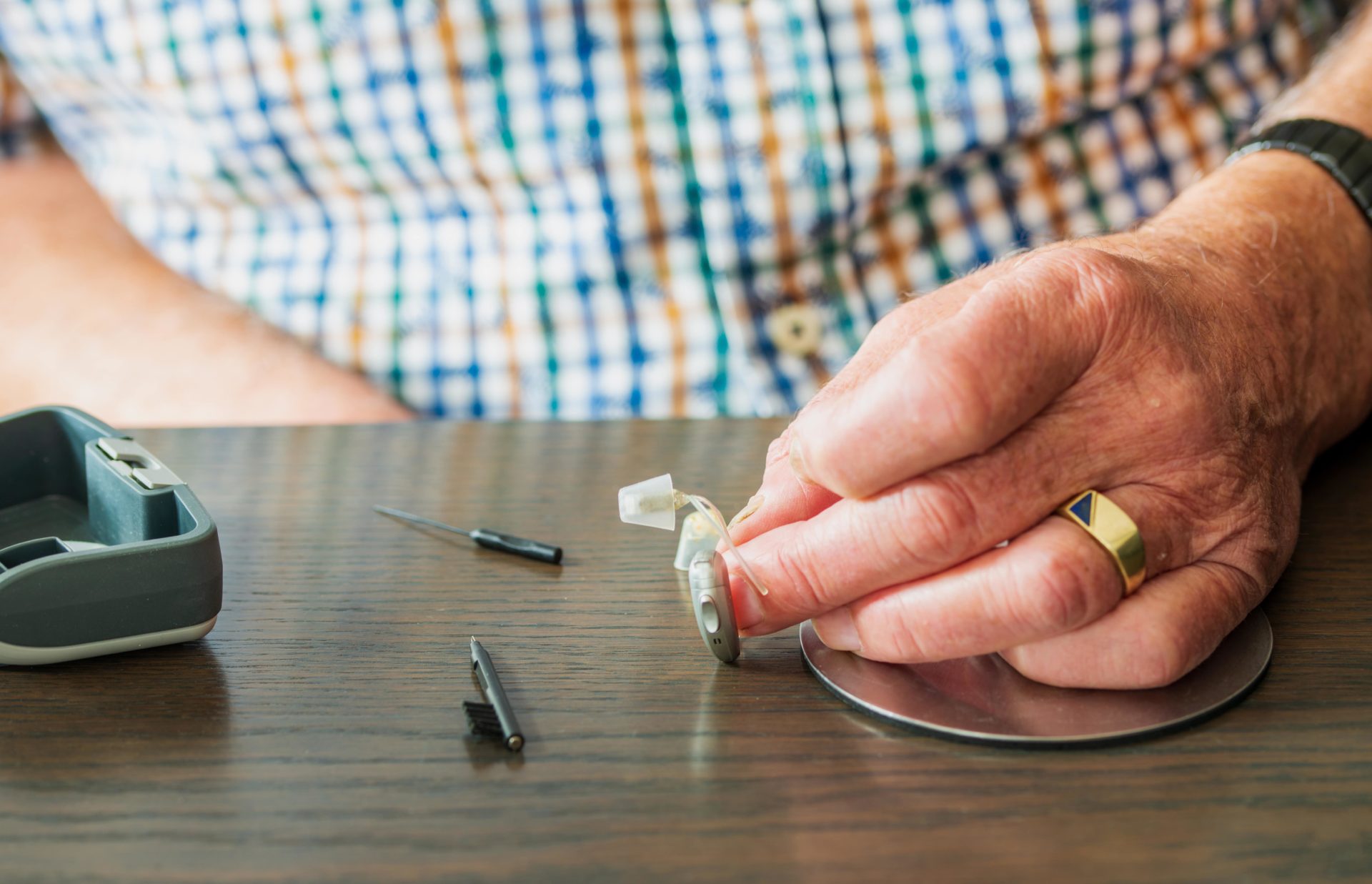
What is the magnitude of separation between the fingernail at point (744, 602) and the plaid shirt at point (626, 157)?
0.44m

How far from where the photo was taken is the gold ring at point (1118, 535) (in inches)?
16.5

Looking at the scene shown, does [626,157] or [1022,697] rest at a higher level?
[626,157]

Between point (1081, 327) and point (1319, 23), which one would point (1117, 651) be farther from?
point (1319, 23)

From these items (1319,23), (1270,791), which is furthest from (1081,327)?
(1319,23)

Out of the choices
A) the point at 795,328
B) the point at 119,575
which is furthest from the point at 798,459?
the point at 795,328

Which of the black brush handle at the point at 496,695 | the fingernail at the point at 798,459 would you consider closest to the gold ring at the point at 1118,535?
the fingernail at the point at 798,459

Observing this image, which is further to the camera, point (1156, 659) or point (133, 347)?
point (133, 347)

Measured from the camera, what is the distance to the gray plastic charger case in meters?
0.43

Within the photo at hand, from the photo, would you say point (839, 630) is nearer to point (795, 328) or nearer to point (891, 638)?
point (891, 638)

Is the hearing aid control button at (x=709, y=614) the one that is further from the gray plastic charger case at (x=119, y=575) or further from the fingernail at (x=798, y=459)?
the gray plastic charger case at (x=119, y=575)

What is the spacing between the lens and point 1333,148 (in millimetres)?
692

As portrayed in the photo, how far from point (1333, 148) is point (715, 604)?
543mm

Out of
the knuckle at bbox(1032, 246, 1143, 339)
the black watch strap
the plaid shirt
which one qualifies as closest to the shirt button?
the plaid shirt

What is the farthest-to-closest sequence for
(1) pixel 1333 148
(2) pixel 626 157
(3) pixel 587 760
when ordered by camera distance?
(2) pixel 626 157 < (1) pixel 1333 148 < (3) pixel 587 760
